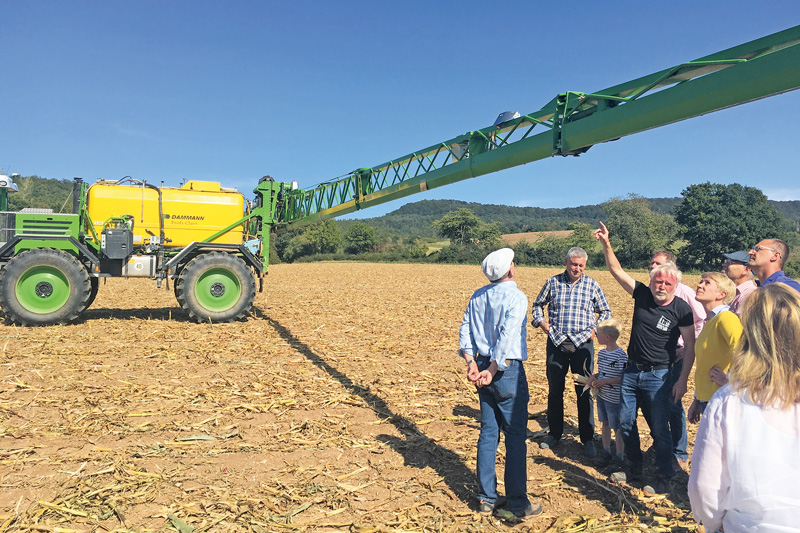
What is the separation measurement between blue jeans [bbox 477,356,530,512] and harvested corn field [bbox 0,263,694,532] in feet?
0.75

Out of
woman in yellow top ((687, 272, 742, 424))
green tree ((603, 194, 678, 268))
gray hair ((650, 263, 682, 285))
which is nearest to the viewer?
woman in yellow top ((687, 272, 742, 424))

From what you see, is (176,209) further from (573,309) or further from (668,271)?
(668,271)

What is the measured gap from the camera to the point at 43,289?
10180mm

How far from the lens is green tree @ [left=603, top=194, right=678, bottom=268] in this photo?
54628 millimetres

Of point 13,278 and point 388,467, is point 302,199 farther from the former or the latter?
point 388,467

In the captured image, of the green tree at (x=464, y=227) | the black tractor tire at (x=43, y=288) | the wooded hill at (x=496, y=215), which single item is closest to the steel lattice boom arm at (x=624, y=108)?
the black tractor tire at (x=43, y=288)

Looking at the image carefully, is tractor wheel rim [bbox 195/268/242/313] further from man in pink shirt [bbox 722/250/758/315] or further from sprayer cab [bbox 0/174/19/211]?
man in pink shirt [bbox 722/250/758/315]

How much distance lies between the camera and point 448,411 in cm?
606

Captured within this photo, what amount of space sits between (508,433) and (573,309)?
1.67m

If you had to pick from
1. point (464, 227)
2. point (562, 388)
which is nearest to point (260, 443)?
point (562, 388)

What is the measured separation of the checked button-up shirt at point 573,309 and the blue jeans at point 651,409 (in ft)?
2.29

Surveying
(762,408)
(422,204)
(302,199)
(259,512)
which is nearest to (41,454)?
(259,512)

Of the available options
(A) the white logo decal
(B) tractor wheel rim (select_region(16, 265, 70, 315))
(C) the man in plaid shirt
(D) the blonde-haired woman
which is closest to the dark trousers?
(C) the man in plaid shirt

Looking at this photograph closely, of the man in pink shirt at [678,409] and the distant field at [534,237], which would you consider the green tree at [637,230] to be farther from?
the man in pink shirt at [678,409]
